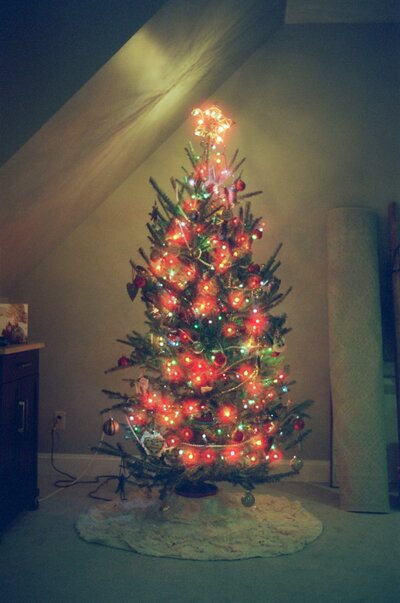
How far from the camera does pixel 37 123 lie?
6.03 ft

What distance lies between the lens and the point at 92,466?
3.30m

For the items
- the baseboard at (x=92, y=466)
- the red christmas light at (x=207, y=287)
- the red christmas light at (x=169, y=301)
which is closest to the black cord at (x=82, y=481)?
the baseboard at (x=92, y=466)

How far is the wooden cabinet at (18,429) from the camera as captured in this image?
2322 mm

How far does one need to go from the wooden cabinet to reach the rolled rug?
5.14 feet

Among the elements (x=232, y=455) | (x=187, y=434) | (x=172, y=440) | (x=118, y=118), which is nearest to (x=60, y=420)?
(x=172, y=440)

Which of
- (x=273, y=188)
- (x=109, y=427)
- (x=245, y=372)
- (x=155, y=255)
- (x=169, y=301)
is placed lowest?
(x=109, y=427)

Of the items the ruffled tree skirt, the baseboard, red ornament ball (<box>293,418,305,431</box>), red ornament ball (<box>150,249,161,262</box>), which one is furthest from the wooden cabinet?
red ornament ball (<box>293,418,305,431</box>)

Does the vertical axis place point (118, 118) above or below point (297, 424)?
above

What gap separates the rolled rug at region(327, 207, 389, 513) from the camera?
275 centimetres

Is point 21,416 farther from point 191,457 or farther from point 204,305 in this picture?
point 204,305

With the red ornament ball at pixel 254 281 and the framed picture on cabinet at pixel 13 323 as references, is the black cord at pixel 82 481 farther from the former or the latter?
the red ornament ball at pixel 254 281

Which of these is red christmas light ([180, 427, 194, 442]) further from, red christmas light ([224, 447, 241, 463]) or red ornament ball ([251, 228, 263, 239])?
red ornament ball ([251, 228, 263, 239])

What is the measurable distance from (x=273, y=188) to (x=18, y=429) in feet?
6.69

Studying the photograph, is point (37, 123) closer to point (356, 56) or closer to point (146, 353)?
point (146, 353)
